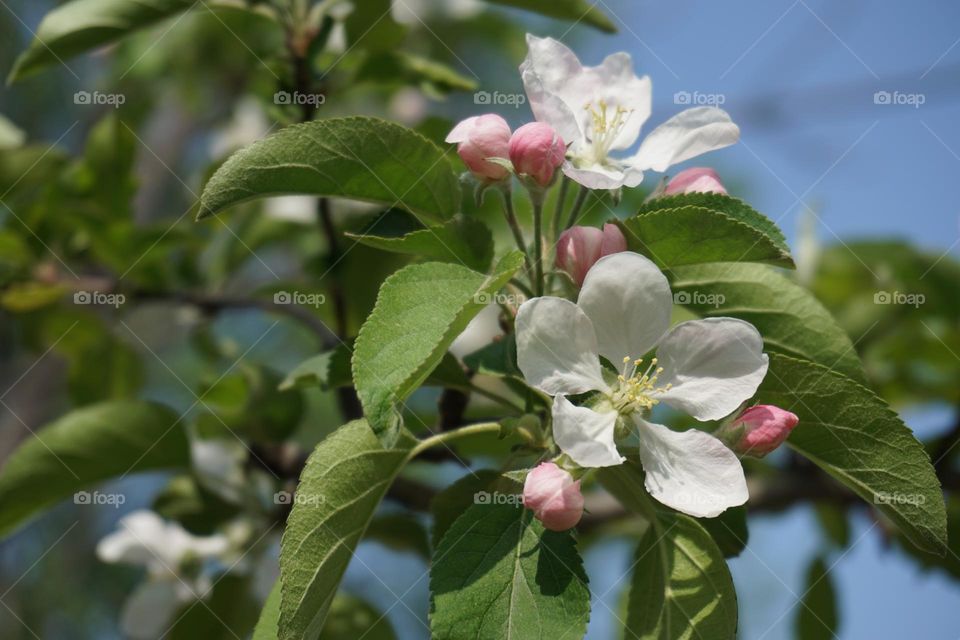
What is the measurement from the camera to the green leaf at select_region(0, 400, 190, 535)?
152 centimetres

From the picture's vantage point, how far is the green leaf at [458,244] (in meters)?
1.09

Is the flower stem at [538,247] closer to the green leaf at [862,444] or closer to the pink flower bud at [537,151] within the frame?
the pink flower bud at [537,151]

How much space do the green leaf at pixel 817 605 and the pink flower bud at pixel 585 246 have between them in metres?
1.13

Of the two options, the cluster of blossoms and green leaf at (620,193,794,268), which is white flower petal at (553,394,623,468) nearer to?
the cluster of blossoms

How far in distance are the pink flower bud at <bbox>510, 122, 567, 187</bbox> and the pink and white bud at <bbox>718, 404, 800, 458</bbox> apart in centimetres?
33

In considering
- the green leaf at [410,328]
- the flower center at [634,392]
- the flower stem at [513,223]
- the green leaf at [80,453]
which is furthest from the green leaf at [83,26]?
the flower center at [634,392]

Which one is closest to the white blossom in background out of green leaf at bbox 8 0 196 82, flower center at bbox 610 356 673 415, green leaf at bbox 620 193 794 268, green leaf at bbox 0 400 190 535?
green leaf at bbox 0 400 190 535

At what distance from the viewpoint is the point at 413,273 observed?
38.6 inches

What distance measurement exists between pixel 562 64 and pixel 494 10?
146 cm

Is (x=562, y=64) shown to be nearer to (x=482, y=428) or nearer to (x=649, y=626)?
(x=482, y=428)

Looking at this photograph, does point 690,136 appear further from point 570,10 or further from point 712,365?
point 570,10

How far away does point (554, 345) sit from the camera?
103 cm

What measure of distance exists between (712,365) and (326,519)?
0.44 metres

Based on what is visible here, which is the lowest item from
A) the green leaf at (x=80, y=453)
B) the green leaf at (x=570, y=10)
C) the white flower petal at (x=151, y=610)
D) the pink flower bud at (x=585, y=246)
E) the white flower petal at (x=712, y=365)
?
the white flower petal at (x=151, y=610)
